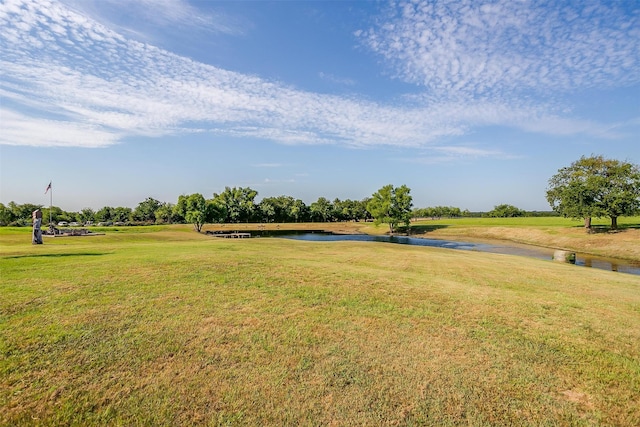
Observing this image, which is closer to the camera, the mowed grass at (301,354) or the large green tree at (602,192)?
the mowed grass at (301,354)

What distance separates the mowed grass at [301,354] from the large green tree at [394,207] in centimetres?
6851

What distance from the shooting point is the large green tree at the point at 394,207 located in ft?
262

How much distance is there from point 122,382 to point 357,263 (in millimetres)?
14229

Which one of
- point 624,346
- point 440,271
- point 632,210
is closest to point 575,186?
point 632,210

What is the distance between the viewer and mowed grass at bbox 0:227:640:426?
5.12 meters

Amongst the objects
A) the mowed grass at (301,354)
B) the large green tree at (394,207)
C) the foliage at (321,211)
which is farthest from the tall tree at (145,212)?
the mowed grass at (301,354)

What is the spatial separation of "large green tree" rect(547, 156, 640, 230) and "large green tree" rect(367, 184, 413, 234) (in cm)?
3150

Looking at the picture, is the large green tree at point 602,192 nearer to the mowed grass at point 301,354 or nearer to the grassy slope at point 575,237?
the grassy slope at point 575,237

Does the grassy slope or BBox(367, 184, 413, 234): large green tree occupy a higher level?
BBox(367, 184, 413, 234): large green tree

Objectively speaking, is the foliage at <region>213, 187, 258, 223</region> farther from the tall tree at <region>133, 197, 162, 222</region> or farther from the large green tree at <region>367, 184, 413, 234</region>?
the large green tree at <region>367, 184, 413, 234</region>

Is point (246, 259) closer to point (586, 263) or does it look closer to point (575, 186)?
point (586, 263)

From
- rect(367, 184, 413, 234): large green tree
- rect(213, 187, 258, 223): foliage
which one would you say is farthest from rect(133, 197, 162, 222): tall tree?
rect(367, 184, 413, 234): large green tree

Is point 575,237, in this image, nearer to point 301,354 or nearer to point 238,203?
point 301,354

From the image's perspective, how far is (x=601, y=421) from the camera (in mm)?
5109
